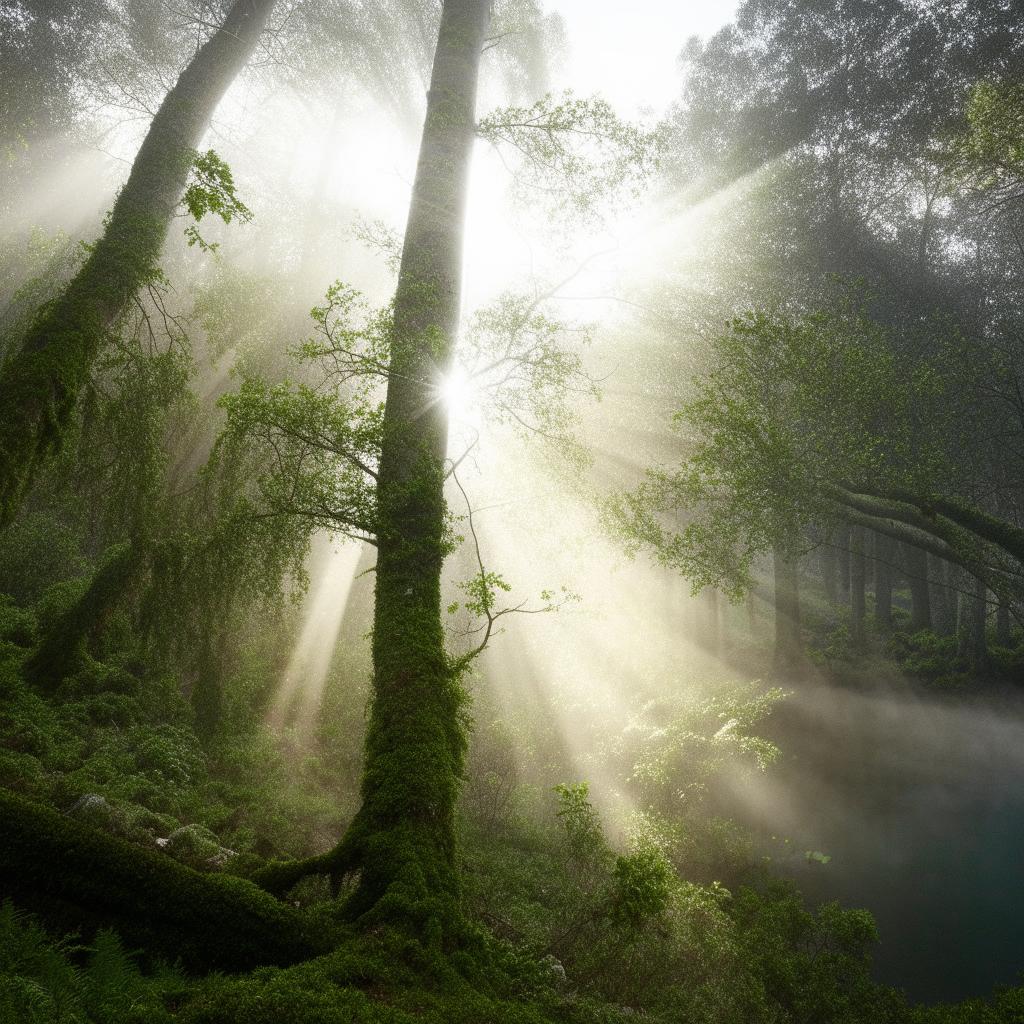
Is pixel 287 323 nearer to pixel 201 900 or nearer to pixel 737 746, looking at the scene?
pixel 201 900

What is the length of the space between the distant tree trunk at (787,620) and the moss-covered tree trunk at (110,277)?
18334 millimetres

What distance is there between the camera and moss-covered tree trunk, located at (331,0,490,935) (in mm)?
3951

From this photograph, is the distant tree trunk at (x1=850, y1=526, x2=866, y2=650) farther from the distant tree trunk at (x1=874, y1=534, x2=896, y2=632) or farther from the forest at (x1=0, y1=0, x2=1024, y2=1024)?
the distant tree trunk at (x1=874, y1=534, x2=896, y2=632)

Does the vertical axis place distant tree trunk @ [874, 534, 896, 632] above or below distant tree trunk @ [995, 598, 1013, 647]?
above

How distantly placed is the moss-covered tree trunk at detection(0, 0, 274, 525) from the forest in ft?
0.15

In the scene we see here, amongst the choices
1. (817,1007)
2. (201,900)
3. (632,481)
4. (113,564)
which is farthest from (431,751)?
(632,481)

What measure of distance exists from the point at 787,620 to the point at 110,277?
20.1m

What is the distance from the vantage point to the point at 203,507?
321 inches

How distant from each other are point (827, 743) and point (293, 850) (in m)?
14.1

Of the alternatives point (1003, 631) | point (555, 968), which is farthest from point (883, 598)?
point (555, 968)

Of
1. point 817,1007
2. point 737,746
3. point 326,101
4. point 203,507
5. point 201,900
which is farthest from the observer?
point 326,101

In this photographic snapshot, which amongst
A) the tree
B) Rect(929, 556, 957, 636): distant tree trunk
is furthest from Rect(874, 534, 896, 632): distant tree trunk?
the tree

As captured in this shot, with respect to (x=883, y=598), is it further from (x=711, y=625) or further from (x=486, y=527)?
(x=486, y=527)

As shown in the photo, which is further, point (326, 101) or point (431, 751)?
point (326, 101)
